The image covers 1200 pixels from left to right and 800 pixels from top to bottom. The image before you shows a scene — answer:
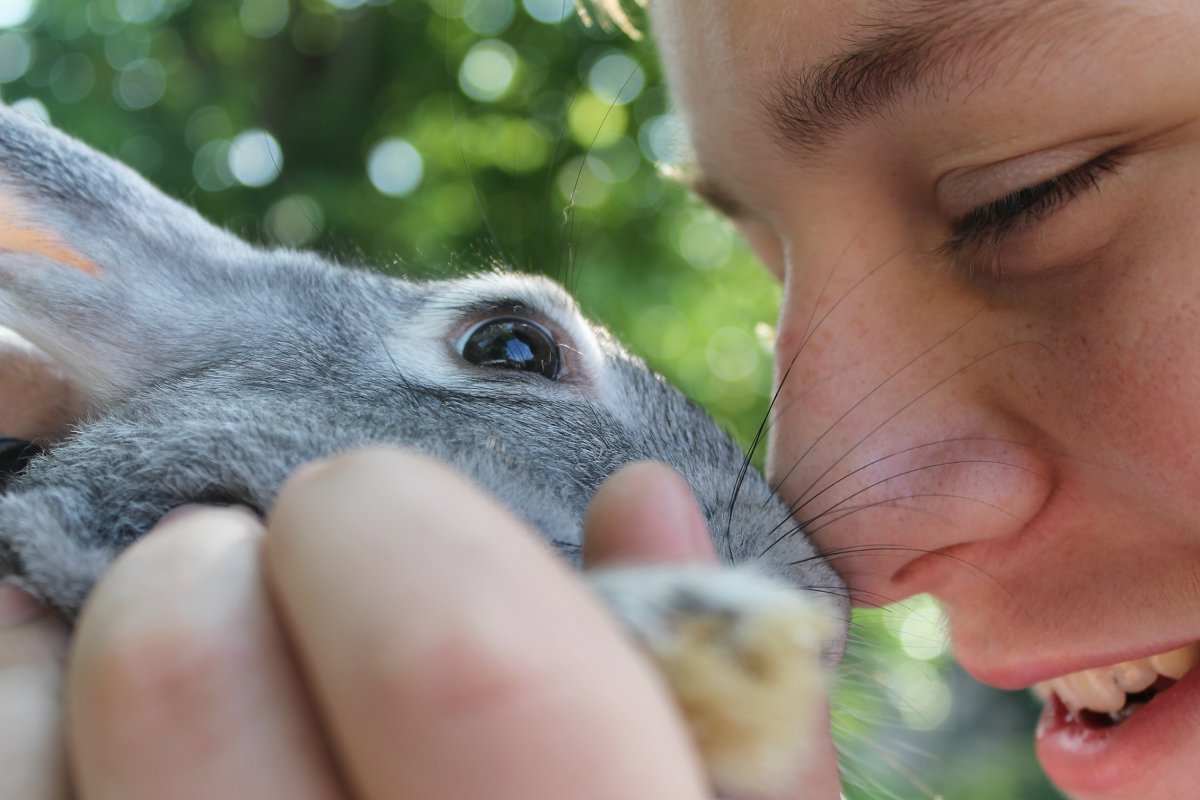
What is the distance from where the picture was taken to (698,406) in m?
1.83

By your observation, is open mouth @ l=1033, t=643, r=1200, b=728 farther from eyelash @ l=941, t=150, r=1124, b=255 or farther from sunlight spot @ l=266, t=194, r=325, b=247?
sunlight spot @ l=266, t=194, r=325, b=247

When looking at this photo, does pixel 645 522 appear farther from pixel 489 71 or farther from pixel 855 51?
pixel 489 71

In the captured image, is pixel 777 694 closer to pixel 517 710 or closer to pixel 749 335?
pixel 517 710

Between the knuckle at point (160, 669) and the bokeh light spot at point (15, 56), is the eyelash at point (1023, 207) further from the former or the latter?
the bokeh light spot at point (15, 56)

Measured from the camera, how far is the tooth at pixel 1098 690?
6.30ft

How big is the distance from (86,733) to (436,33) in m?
6.62

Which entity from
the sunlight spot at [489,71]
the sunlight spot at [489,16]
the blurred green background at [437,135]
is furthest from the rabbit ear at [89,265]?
the sunlight spot at [489,16]

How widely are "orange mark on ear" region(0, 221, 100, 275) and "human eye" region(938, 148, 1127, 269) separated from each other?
1359mm

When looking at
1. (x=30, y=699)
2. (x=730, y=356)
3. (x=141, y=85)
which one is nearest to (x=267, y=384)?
(x=30, y=699)

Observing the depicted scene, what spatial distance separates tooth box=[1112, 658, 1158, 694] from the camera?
184cm

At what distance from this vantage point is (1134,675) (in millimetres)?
1862

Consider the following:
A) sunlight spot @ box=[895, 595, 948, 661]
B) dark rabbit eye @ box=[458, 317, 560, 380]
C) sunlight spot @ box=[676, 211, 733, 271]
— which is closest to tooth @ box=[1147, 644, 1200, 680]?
sunlight spot @ box=[895, 595, 948, 661]

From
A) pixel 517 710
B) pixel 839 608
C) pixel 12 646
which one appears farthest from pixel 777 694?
pixel 839 608

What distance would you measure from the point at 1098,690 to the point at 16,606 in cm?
182
